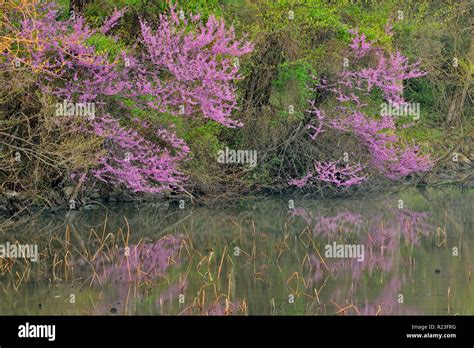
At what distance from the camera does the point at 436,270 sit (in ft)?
42.8

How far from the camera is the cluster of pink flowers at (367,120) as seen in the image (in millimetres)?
20922

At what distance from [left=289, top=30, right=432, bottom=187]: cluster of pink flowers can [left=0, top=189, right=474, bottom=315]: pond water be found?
152cm

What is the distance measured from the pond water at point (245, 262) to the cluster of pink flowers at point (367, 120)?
1520 mm

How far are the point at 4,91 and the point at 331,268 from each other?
633cm

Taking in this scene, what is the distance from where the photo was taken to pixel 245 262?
544 inches

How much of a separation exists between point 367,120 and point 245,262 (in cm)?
802

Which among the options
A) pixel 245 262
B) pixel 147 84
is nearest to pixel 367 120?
pixel 147 84

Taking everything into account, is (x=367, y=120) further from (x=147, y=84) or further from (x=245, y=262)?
(x=245, y=262)

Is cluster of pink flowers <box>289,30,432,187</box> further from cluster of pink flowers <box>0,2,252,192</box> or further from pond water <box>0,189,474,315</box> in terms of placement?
cluster of pink flowers <box>0,2,252,192</box>

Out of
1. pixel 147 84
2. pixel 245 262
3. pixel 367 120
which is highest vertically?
pixel 147 84

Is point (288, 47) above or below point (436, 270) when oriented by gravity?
above

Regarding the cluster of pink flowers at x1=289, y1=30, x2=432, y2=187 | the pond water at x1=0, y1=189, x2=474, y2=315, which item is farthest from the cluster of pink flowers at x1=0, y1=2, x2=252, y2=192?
the cluster of pink flowers at x1=289, y1=30, x2=432, y2=187

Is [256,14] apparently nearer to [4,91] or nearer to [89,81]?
[89,81]

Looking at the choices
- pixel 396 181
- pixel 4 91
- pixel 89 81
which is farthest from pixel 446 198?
pixel 4 91
